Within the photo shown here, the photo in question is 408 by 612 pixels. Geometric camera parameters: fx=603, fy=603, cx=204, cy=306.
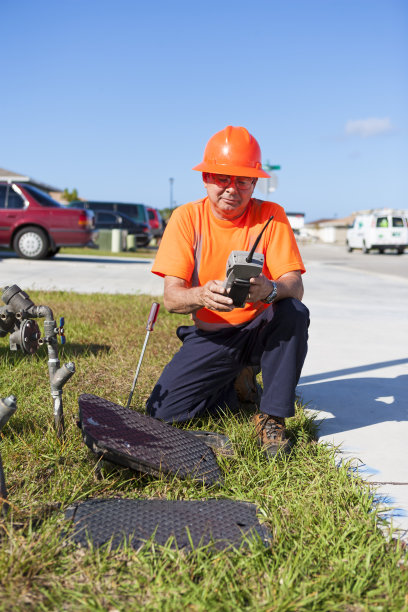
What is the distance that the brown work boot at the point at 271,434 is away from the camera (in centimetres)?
271

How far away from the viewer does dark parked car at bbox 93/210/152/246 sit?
2308cm

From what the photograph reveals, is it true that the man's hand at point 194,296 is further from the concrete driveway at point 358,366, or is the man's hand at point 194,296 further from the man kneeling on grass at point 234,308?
the concrete driveway at point 358,366

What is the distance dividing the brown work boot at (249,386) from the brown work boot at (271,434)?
1.57 feet

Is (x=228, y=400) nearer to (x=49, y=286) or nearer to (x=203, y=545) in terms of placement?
(x=203, y=545)

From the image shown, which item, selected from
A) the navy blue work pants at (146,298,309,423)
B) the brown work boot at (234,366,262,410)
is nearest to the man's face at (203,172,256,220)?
the navy blue work pants at (146,298,309,423)

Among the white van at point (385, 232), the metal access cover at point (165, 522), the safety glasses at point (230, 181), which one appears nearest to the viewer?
the metal access cover at point (165, 522)

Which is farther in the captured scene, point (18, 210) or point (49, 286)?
point (18, 210)

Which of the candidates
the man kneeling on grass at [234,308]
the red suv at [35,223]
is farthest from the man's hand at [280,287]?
the red suv at [35,223]

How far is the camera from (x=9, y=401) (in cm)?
188

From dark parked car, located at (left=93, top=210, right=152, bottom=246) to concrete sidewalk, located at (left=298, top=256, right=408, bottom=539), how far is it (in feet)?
52.5

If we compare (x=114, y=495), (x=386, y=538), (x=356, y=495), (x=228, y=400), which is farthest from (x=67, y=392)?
(x=386, y=538)

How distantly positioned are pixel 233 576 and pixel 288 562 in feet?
0.56

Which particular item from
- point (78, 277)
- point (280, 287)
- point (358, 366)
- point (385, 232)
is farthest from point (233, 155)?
point (385, 232)

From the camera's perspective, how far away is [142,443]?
2.52m
